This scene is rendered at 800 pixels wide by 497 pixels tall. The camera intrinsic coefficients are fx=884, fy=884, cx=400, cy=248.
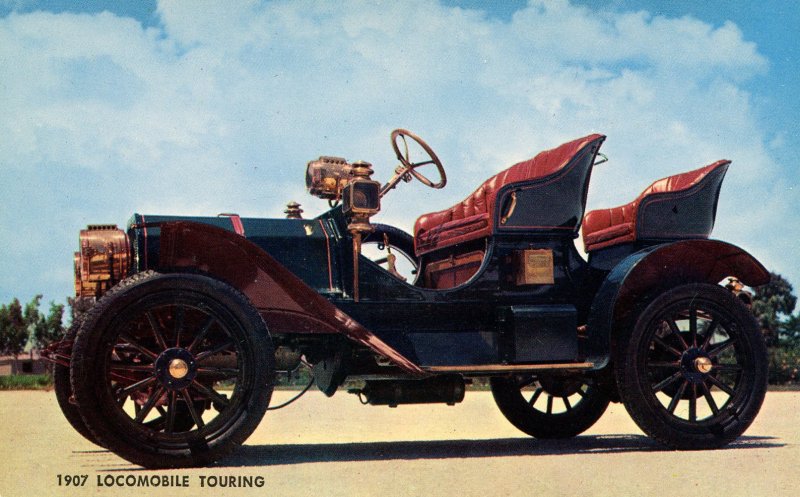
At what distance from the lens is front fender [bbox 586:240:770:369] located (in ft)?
18.6

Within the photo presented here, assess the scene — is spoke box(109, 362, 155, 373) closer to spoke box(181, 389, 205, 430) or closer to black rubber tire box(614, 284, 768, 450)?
spoke box(181, 389, 205, 430)

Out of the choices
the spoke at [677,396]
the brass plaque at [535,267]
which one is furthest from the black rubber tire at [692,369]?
the brass plaque at [535,267]

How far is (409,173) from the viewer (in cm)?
636

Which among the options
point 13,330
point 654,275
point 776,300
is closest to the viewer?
point 654,275

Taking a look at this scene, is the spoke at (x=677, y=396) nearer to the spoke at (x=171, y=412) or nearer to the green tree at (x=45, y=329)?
the spoke at (x=171, y=412)

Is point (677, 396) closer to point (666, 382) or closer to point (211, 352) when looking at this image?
point (666, 382)

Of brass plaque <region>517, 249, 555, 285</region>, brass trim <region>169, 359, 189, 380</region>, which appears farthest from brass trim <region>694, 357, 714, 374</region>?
brass trim <region>169, 359, 189, 380</region>

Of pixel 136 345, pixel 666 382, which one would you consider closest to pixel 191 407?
pixel 136 345

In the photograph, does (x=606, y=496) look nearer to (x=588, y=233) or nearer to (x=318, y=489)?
(x=318, y=489)

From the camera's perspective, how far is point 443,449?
5.81 m

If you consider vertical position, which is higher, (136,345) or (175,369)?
(136,345)

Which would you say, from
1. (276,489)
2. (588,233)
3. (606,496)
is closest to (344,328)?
(276,489)

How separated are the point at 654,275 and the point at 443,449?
1.82 meters

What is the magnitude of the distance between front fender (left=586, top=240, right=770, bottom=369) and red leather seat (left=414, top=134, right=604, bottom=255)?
820mm
